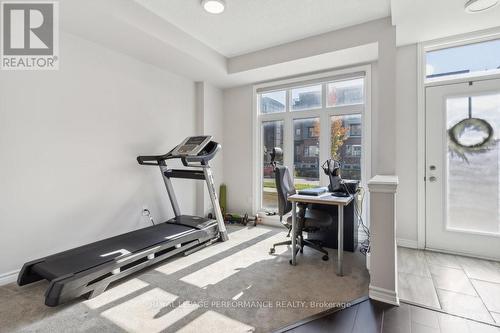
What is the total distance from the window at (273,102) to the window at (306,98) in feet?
0.67

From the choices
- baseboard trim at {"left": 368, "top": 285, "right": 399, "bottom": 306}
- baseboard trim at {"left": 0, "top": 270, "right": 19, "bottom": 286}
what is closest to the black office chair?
baseboard trim at {"left": 368, "top": 285, "right": 399, "bottom": 306}

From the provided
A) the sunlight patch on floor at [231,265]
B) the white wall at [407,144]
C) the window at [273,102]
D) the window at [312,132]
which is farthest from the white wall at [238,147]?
the white wall at [407,144]

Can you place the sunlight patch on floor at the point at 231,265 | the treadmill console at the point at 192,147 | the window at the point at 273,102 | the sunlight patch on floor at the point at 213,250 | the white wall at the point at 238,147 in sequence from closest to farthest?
the sunlight patch on floor at the point at 231,265 → the sunlight patch on floor at the point at 213,250 → the treadmill console at the point at 192,147 → the window at the point at 273,102 → the white wall at the point at 238,147

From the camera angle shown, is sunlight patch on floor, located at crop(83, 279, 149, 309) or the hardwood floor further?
sunlight patch on floor, located at crop(83, 279, 149, 309)

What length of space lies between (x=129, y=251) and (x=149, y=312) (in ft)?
2.50

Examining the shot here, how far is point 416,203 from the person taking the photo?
3158 mm

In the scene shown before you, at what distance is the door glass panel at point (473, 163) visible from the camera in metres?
2.78

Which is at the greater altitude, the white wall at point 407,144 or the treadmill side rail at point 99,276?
the white wall at point 407,144

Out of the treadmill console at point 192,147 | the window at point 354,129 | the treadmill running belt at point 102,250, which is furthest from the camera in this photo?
the window at point 354,129

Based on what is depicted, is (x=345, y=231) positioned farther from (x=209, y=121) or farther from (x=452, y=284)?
(x=209, y=121)

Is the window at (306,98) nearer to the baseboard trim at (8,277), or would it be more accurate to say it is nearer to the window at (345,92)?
the window at (345,92)

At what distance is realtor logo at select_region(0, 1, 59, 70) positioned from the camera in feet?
7.59

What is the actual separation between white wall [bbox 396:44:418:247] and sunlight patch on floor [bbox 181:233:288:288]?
5.39 feet

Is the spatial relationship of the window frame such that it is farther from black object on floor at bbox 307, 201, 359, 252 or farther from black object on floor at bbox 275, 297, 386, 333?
black object on floor at bbox 275, 297, 386, 333
